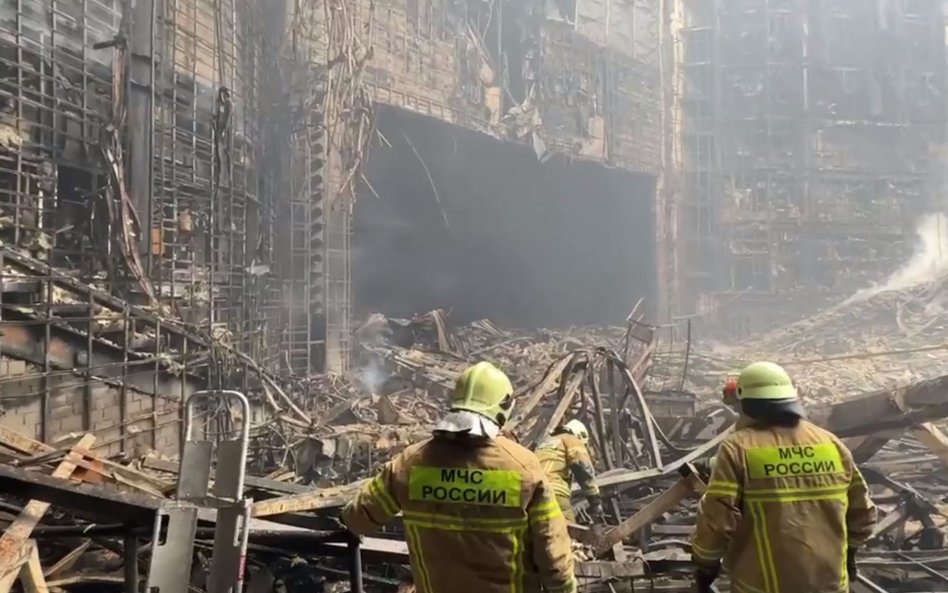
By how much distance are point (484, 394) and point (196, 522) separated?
135 cm

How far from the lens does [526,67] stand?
20.2 m

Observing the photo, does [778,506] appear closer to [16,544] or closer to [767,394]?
[767,394]

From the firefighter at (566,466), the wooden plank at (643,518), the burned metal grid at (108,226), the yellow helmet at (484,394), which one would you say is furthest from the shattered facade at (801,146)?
the yellow helmet at (484,394)

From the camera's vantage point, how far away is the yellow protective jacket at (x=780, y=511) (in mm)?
2918

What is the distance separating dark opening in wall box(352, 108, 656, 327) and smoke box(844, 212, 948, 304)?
979 cm

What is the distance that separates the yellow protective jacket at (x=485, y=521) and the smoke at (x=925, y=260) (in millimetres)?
28065

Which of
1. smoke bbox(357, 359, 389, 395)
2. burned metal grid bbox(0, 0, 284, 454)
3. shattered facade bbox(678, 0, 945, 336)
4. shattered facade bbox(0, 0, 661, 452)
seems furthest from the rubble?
shattered facade bbox(678, 0, 945, 336)

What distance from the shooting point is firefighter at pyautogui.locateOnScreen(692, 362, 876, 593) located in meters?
2.92

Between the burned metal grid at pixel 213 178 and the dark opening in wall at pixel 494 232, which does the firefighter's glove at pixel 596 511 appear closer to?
the burned metal grid at pixel 213 178

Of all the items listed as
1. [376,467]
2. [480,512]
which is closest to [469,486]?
[480,512]

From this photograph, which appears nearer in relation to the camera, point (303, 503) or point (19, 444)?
point (303, 503)

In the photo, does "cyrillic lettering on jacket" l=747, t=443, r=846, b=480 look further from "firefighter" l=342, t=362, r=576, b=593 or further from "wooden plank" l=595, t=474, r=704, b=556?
"wooden plank" l=595, t=474, r=704, b=556

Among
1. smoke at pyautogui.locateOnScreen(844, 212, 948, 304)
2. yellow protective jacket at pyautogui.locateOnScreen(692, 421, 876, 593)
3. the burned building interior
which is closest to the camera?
yellow protective jacket at pyautogui.locateOnScreen(692, 421, 876, 593)

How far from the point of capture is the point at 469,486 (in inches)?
103
